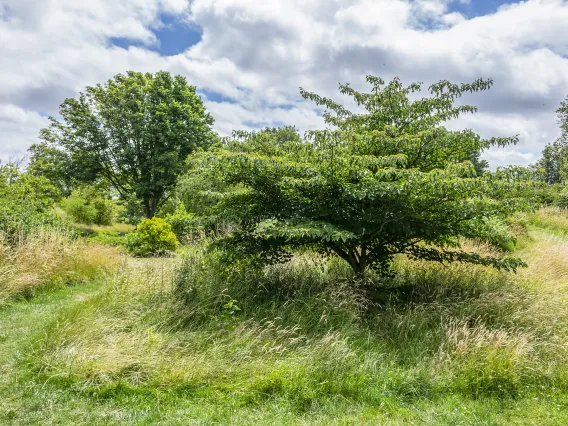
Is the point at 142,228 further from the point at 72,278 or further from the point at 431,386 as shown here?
the point at 431,386

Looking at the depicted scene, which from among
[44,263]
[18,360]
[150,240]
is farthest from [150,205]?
[18,360]

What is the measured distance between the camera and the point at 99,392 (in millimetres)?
3076

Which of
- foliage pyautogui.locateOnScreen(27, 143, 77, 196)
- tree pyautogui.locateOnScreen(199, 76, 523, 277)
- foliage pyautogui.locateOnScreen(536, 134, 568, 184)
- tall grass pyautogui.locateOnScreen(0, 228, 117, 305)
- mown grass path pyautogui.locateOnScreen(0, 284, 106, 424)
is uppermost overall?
foliage pyautogui.locateOnScreen(536, 134, 568, 184)

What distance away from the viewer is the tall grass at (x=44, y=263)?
19.2 ft

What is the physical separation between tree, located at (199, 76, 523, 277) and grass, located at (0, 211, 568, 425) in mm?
684

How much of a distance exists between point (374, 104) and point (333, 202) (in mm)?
2192

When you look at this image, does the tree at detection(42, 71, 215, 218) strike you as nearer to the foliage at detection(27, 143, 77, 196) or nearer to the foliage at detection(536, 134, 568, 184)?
the foliage at detection(27, 143, 77, 196)

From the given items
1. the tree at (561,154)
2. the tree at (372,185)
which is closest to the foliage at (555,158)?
the tree at (561,154)

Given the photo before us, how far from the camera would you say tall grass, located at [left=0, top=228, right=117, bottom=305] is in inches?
230

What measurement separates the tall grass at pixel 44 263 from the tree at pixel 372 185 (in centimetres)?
369

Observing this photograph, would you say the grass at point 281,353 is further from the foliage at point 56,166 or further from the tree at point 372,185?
the foliage at point 56,166

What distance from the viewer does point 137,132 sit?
20578 millimetres

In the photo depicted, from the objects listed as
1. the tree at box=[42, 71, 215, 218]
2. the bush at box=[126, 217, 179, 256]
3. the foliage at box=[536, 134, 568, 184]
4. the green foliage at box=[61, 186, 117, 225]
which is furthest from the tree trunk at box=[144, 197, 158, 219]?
the foliage at box=[536, 134, 568, 184]

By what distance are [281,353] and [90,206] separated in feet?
71.4
